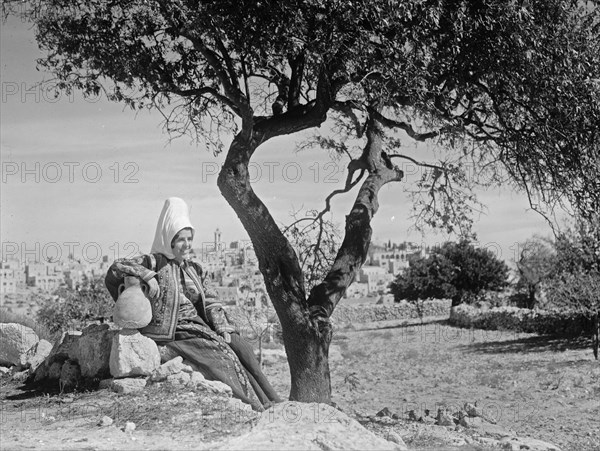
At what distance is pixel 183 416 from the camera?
240 inches

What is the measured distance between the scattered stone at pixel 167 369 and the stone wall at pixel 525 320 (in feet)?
57.7

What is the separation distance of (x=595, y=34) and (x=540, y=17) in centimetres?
110

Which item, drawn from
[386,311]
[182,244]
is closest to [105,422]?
[182,244]

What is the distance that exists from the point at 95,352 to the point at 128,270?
39.8 inches

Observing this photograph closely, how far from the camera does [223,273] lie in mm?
25250

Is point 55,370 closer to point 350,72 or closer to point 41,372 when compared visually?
point 41,372

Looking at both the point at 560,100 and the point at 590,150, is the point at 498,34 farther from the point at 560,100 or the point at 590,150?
the point at 590,150

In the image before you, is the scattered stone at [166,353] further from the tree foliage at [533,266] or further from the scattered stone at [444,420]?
the tree foliage at [533,266]

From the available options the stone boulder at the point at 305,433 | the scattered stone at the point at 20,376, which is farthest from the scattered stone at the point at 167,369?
the scattered stone at the point at 20,376

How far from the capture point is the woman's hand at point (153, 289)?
7.46 meters

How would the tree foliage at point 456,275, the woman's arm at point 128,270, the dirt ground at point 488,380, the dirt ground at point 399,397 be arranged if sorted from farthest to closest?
the tree foliage at point 456,275 → the dirt ground at point 488,380 → the woman's arm at point 128,270 → the dirt ground at point 399,397

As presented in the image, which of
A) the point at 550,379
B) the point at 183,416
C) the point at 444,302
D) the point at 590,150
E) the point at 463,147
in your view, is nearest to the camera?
the point at 183,416

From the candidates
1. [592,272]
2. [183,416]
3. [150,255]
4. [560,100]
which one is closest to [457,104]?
[560,100]

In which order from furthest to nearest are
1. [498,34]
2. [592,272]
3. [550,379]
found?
[592,272], [550,379], [498,34]
